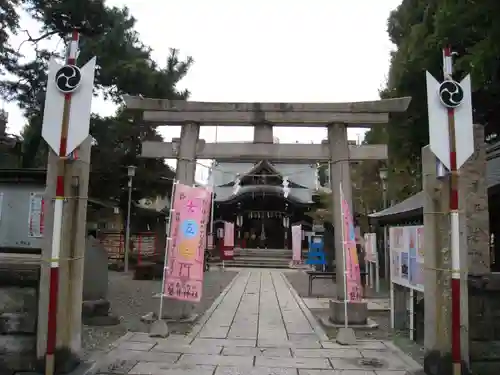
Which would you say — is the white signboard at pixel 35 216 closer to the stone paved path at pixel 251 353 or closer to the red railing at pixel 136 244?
the stone paved path at pixel 251 353

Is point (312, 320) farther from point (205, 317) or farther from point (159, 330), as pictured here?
point (159, 330)

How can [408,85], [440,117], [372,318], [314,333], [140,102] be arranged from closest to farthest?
1. [440,117]
2. [314,333]
3. [140,102]
4. [372,318]
5. [408,85]

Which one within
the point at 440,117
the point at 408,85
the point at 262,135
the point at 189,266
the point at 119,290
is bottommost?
the point at 119,290

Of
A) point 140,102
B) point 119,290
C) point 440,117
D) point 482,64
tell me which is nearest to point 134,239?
point 119,290

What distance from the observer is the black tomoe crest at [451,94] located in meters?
4.77

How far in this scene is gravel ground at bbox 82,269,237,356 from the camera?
7.27 meters

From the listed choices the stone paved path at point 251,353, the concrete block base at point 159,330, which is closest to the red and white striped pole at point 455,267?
the stone paved path at point 251,353

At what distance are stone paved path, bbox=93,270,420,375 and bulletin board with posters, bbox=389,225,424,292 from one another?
1.09 meters

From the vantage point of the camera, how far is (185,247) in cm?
805

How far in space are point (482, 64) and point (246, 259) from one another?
979 inches

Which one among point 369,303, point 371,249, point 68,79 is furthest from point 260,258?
point 68,79

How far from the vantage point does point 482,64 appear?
26.8ft

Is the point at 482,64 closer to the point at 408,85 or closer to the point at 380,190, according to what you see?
the point at 408,85

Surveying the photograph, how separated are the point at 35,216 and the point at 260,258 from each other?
2294 centimetres
